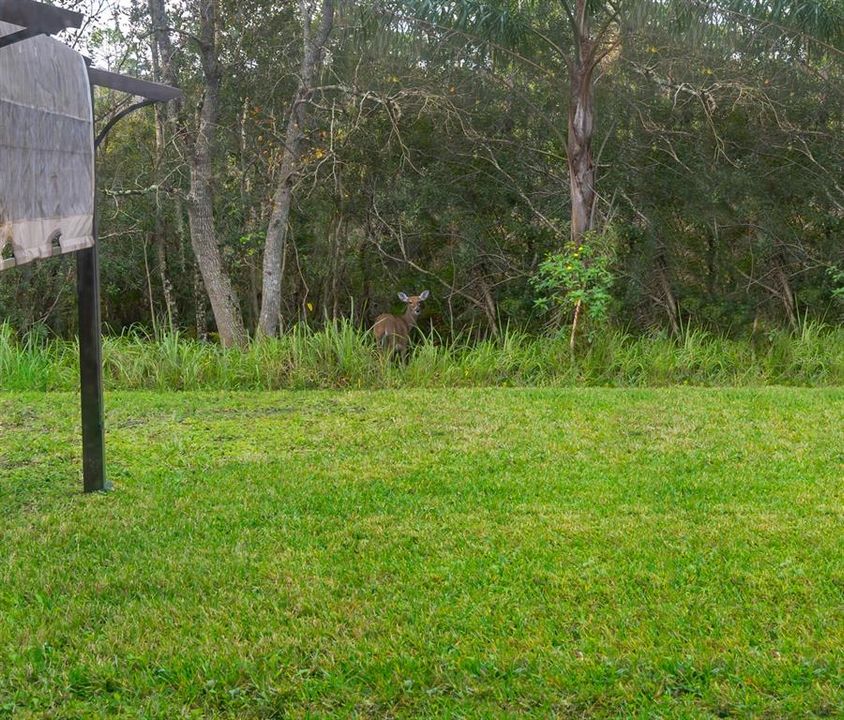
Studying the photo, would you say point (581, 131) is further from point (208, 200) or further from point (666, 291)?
point (208, 200)

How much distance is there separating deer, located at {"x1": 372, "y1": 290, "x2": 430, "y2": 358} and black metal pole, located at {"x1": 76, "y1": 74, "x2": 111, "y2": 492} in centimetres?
515

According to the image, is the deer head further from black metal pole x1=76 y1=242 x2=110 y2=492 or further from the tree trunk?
black metal pole x1=76 y1=242 x2=110 y2=492

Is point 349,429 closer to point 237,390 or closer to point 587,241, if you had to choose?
point 237,390

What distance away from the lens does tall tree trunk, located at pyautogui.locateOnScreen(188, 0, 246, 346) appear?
11984mm

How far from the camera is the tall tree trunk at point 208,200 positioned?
12.0 metres

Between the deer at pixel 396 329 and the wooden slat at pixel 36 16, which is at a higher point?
the wooden slat at pixel 36 16

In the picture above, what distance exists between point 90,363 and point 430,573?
2.43 m

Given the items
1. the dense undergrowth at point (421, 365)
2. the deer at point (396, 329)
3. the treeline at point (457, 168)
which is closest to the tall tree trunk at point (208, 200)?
the treeline at point (457, 168)

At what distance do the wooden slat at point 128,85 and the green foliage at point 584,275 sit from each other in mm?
5848

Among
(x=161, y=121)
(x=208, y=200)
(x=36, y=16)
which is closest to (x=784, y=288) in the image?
(x=208, y=200)

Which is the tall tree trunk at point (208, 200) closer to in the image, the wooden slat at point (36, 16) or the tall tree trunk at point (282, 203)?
the tall tree trunk at point (282, 203)

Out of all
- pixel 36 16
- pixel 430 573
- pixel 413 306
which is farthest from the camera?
pixel 413 306

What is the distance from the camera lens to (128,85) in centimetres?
516

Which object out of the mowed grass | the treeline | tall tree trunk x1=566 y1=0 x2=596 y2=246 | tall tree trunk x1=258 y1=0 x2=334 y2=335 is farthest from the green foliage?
tall tree trunk x1=258 y1=0 x2=334 y2=335
